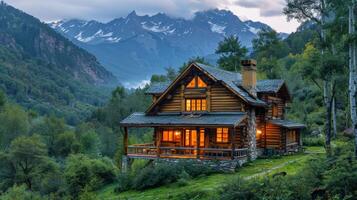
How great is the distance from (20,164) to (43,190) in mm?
13627

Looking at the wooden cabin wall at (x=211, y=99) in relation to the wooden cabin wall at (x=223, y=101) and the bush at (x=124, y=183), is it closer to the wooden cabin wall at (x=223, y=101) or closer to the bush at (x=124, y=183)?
the wooden cabin wall at (x=223, y=101)

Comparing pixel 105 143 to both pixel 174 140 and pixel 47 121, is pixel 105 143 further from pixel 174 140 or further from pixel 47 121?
pixel 174 140

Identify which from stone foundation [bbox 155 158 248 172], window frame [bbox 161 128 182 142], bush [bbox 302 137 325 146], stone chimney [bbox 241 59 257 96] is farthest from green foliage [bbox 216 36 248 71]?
stone foundation [bbox 155 158 248 172]

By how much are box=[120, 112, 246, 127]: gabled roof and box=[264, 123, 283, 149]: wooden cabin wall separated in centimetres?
545

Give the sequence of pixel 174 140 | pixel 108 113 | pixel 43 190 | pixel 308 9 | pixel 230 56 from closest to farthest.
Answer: pixel 308 9 → pixel 174 140 → pixel 43 190 → pixel 230 56 → pixel 108 113

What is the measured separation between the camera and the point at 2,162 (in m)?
49.0

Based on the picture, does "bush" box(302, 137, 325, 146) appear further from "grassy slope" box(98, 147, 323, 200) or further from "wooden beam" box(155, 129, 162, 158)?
"wooden beam" box(155, 129, 162, 158)

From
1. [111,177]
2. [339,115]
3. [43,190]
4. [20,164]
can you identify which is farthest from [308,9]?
[20,164]

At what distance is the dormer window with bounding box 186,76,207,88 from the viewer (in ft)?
108

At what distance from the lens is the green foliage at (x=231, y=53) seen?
67.0m

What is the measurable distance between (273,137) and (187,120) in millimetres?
8642

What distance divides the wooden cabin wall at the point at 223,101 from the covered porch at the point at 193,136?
55 cm

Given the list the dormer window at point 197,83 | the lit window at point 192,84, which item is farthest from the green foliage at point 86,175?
the dormer window at point 197,83

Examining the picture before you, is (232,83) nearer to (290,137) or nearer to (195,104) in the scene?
(195,104)
